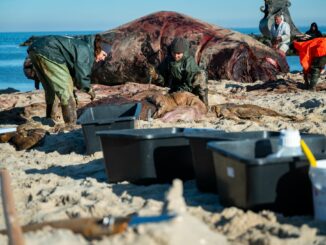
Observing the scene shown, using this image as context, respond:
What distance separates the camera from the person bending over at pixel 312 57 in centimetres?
1155

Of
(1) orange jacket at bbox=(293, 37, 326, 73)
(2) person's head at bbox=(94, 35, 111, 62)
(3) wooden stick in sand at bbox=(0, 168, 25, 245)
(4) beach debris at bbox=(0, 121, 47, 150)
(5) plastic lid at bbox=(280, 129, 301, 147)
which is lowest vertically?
(4) beach debris at bbox=(0, 121, 47, 150)

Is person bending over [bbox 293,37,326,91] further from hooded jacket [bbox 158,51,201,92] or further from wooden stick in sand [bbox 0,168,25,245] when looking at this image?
wooden stick in sand [bbox 0,168,25,245]

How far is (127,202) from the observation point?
462cm

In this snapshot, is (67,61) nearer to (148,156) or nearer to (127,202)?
(148,156)

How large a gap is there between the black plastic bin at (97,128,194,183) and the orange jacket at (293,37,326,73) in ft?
23.2

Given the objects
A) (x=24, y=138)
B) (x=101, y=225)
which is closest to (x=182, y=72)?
(x=24, y=138)

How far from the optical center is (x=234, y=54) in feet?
45.3

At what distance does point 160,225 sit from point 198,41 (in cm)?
1158

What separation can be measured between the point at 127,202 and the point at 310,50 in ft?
26.1

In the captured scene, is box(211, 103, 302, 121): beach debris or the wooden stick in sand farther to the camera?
box(211, 103, 302, 121): beach debris

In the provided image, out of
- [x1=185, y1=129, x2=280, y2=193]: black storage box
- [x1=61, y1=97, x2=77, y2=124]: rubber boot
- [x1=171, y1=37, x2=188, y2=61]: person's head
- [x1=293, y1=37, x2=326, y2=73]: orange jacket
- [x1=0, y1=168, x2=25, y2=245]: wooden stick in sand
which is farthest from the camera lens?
[x1=293, y1=37, x2=326, y2=73]: orange jacket

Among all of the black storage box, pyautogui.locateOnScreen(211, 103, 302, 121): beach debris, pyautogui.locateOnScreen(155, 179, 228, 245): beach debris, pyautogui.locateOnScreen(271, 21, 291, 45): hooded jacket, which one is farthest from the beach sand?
pyautogui.locateOnScreen(271, 21, 291, 45): hooded jacket

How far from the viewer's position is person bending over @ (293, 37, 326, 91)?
11.5 metres

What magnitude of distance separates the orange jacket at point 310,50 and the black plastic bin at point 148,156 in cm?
707
